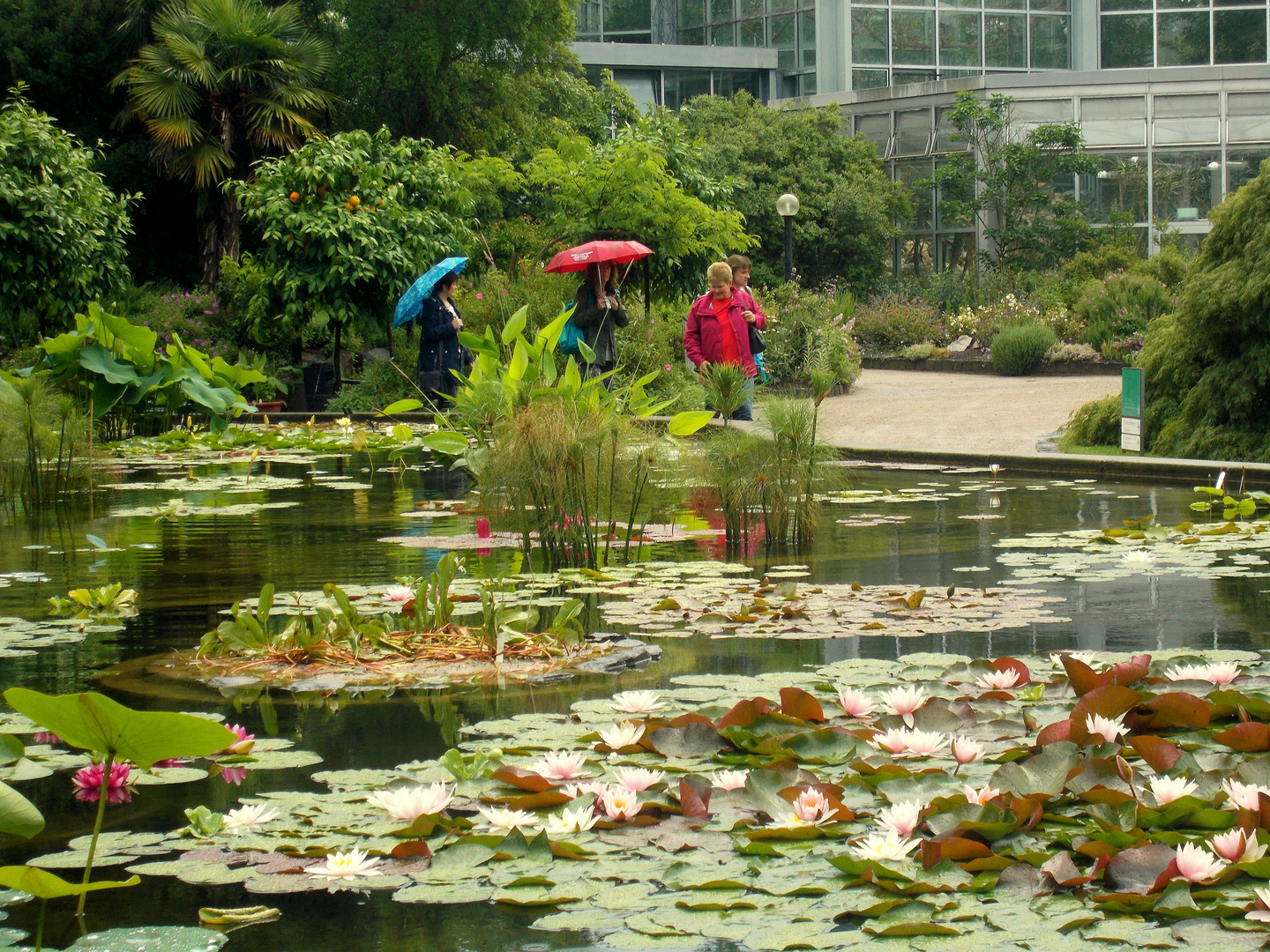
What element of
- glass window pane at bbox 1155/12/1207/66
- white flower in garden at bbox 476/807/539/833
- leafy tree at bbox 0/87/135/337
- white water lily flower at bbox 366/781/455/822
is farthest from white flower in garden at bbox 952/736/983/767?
glass window pane at bbox 1155/12/1207/66

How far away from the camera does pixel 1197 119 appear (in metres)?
36.0

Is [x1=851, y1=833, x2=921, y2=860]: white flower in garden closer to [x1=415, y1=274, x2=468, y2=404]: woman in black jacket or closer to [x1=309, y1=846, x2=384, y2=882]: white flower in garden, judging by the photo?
[x1=309, y1=846, x2=384, y2=882]: white flower in garden

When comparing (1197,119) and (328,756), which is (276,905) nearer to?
(328,756)

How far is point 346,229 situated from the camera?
1852 centimetres

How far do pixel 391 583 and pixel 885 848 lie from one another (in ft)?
13.6

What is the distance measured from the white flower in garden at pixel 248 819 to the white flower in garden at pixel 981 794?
1.42 m

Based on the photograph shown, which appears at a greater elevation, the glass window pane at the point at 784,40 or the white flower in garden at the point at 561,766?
the glass window pane at the point at 784,40

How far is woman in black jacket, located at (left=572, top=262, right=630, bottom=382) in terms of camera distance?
1277 centimetres

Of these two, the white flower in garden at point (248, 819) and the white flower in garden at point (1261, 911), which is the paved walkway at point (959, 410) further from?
the white flower in garden at point (1261, 911)

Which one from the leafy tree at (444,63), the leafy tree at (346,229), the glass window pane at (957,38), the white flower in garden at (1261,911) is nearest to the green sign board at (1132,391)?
the white flower in garden at (1261,911)

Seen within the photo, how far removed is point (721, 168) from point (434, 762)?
33.5 m

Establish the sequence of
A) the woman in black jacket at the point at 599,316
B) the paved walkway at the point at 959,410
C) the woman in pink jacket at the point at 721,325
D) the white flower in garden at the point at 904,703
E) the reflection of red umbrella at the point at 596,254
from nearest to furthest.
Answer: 1. the white flower in garden at the point at 904,703
2. the woman in pink jacket at the point at 721,325
3. the woman in black jacket at the point at 599,316
4. the reflection of red umbrella at the point at 596,254
5. the paved walkway at the point at 959,410

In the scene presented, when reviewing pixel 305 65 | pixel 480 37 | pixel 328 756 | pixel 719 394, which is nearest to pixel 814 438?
pixel 719 394

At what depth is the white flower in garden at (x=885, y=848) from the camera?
2.68 metres
